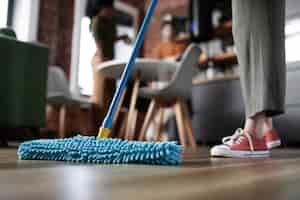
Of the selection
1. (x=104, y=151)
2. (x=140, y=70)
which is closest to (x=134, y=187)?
(x=104, y=151)

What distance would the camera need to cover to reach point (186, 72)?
2.51 m

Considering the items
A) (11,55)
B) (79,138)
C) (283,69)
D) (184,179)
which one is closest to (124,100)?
(11,55)

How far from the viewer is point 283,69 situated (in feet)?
3.66

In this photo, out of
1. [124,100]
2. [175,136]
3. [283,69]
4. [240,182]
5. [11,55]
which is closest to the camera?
[240,182]

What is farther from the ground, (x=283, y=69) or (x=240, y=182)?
(x=283, y=69)

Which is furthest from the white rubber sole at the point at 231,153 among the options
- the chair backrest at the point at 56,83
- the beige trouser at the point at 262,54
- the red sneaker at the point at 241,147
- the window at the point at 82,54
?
the window at the point at 82,54

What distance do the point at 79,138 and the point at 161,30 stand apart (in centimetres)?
452

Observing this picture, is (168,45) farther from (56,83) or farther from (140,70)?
(140,70)

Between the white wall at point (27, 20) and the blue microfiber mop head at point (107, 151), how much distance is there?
334cm

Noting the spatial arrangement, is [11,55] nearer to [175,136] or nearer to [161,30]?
[175,136]

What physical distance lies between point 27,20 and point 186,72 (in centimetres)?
222

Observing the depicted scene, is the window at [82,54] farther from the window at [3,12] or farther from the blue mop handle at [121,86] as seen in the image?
the blue mop handle at [121,86]

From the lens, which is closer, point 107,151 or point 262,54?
point 107,151

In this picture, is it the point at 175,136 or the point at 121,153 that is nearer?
the point at 121,153
